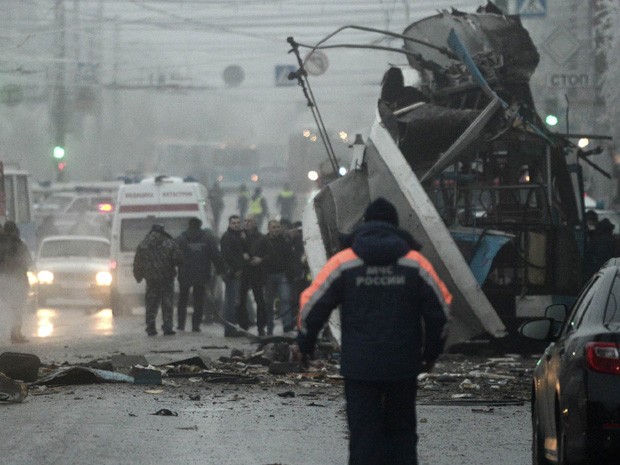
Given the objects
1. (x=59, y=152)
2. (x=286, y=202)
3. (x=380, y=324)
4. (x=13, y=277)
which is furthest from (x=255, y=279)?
(x=286, y=202)

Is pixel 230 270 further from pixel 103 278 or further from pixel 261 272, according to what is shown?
pixel 103 278

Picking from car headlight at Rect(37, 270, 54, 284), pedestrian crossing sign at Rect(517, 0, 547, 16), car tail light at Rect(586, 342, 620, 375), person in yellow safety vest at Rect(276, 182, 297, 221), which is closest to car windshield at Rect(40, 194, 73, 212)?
person in yellow safety vest at Rect(276, 182, 297, 221)

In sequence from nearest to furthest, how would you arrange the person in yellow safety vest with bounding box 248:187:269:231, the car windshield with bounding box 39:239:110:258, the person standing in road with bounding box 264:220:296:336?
the person standing in road with bounding box 264:220:296:336 < the car windshield with bounding box 39:239:110:258 < the person in yellow safety vest with bounding box 248:187:269:231

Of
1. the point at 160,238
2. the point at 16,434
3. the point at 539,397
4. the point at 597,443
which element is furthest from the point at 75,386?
the point at 160,238

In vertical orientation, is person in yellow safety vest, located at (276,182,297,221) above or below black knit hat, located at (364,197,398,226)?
below

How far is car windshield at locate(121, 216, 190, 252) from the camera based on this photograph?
85.9 ft

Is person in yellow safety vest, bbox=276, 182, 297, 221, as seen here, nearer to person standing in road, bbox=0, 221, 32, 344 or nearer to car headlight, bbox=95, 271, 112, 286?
car headlight, bbox=95, 271, 112, 286

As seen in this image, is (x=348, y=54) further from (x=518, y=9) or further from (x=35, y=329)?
(x=35, y=329)

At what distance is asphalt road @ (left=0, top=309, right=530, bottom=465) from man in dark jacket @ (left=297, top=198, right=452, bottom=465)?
2223 mm

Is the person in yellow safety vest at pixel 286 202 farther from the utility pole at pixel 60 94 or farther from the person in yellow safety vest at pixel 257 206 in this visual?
the utility pole at pixel 60 94

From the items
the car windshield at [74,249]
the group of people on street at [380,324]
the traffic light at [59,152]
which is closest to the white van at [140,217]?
the car windshield at [74,249]

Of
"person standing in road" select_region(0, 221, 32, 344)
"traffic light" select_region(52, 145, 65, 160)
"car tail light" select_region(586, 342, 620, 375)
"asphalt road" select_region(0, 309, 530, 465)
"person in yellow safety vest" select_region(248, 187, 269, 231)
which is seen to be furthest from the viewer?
"person in yellow safety vest" select_region(248, 187, 269, 231)

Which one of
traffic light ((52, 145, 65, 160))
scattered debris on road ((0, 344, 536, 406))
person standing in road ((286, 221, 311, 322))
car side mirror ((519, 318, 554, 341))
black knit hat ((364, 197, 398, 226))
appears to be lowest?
scattered debris on road ((0, 344, 536, 406))

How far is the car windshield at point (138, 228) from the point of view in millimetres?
26188
